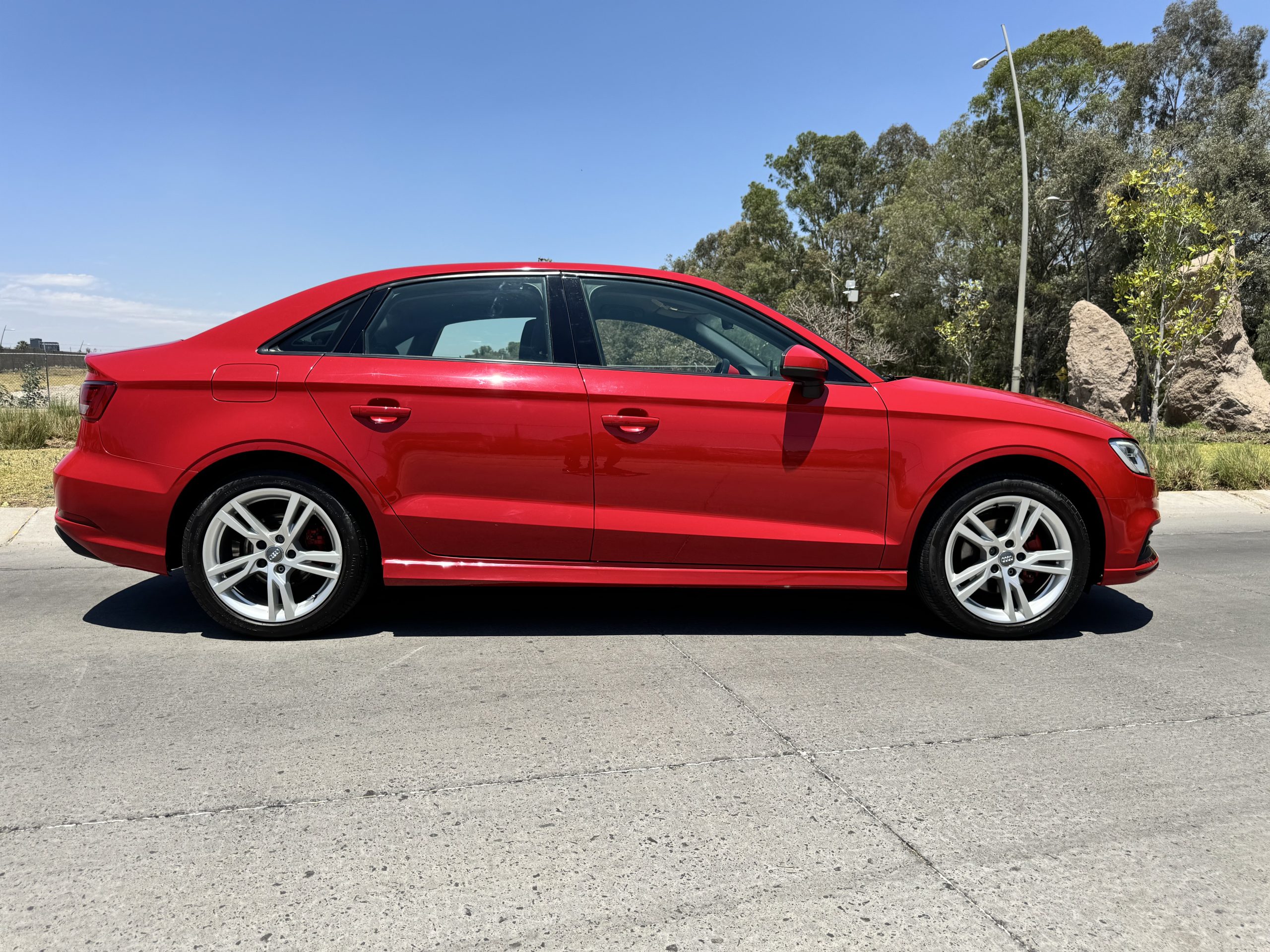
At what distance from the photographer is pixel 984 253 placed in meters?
33.5

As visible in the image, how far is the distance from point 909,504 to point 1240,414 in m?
19.2

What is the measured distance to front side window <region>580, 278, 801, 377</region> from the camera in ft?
14.0

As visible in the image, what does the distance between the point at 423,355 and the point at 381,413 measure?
1.18 feet

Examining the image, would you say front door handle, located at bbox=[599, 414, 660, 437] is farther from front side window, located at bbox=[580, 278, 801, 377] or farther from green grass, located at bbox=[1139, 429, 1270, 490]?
green grass, located at bbox=[1139, 429, 1270, 490]

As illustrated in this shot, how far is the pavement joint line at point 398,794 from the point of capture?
2.51m

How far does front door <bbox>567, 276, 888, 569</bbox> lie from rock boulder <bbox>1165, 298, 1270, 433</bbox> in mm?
19060

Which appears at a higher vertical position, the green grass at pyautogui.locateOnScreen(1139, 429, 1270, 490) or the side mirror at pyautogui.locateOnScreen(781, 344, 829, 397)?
the side mirror at pyautogui.locateOnScreen(781, 344, 829, 397)

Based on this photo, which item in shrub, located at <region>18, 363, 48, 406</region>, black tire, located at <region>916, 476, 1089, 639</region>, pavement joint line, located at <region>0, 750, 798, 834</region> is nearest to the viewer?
pavement joint line, located at <region>0, 750, 798, 834</region>

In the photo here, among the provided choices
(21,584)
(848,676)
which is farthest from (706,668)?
(21,584)

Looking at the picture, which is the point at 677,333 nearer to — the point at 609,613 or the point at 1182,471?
the point at 609,613

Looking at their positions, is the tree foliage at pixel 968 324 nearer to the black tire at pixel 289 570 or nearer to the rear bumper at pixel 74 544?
the black tire at pixel 289 570

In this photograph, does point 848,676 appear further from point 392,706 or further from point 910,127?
point 910,127

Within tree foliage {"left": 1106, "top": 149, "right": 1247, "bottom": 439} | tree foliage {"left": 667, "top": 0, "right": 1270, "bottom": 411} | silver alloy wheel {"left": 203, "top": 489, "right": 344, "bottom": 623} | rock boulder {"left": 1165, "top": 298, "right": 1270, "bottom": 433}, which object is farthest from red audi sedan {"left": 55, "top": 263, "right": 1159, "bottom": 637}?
tree foliage {"left": 667, "top": 0, "right": 1270, "bottom": 411}

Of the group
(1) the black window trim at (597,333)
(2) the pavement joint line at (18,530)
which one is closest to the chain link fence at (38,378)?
(2) the pavement joint line at (18,530)
